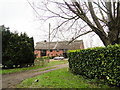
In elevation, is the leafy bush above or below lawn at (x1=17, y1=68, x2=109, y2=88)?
above

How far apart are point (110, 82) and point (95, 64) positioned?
120cm

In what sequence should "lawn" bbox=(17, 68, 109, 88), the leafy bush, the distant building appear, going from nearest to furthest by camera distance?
1. "lawn" bbox=(17, 68, 109, 88)
2. the leafy bush
3. the distant building

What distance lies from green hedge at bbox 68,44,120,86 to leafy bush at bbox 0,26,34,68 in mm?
8111

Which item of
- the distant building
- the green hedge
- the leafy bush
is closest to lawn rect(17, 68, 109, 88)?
the green hedge

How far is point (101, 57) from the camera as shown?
Answer: 510 centimetres

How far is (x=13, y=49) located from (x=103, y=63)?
10.1m

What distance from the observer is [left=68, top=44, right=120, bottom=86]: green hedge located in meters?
4.38

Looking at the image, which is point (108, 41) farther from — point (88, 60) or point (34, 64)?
point (34, 64)

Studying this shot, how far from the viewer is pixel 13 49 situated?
1092cm

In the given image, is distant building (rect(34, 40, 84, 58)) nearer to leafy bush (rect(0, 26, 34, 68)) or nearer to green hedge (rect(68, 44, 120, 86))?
leafy bush (rect(0, 26, 34, 68))

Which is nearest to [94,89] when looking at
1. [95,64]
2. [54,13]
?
[95,64]

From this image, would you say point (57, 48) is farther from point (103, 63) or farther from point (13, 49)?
point (103, 63)

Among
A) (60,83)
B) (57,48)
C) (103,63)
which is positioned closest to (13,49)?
(60,83)

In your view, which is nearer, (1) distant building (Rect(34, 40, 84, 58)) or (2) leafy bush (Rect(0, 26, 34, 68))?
(2) leafy bush (Rect(0, 26, 34, 68))
